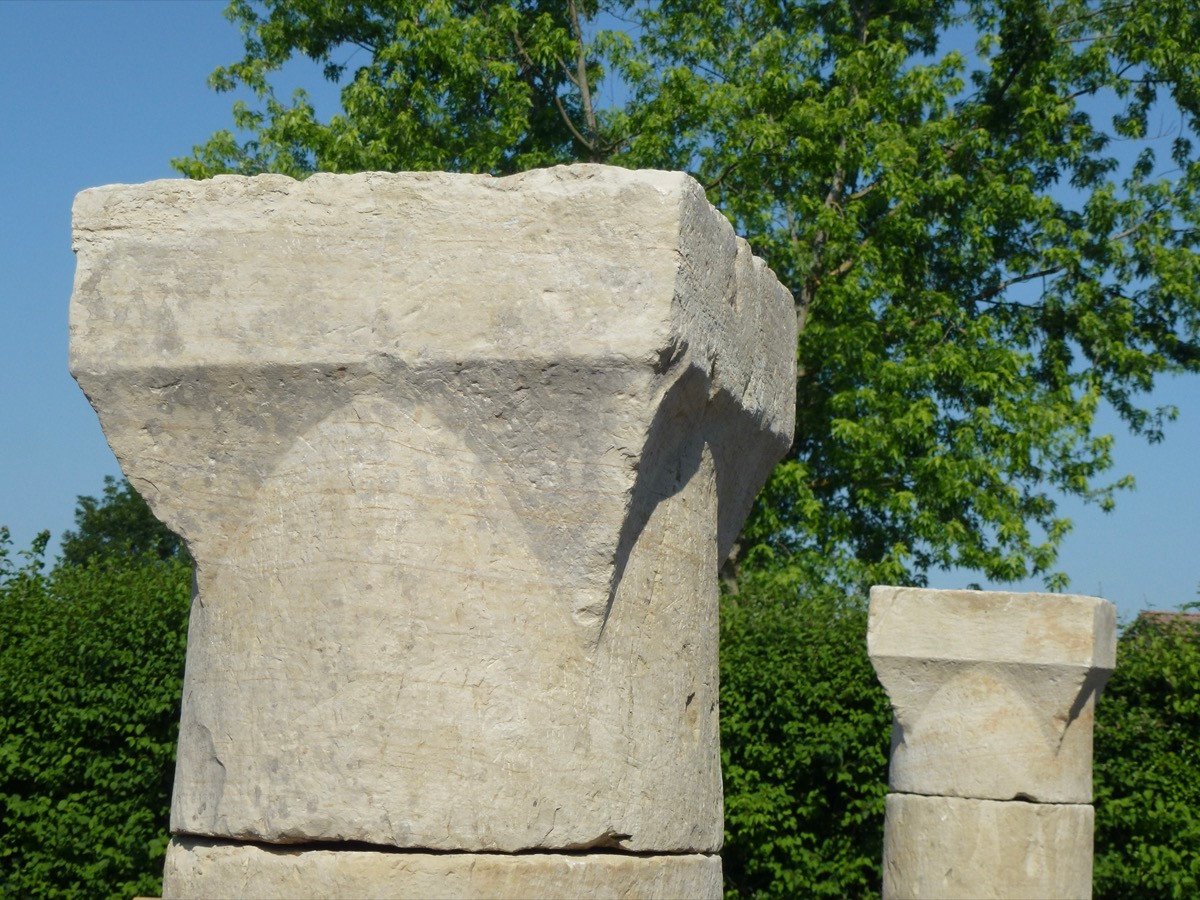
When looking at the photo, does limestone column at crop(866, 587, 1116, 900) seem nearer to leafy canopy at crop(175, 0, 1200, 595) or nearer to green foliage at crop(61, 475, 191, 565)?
leafy canopy at crop(175, 0, 1200, 595)

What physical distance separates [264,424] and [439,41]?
496 inches

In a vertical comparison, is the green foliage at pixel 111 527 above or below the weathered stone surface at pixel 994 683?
above

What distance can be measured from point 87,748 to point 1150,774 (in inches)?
272

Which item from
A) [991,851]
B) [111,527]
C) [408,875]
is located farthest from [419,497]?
[111,527]

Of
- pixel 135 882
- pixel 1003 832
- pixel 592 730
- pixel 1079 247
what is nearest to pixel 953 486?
pixel 1079 247

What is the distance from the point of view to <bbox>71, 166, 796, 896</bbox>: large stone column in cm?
262

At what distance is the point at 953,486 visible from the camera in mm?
13312

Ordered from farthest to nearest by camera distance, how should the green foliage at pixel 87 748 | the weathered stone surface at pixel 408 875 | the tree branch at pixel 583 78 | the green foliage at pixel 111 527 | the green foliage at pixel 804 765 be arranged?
the green foliage at pixel 111 527, the tree branch at pixel 583 78, the green foliage at pixel 804 765, the green foliage at pixel 87 748, the weathered stone surface at pixel 408 875

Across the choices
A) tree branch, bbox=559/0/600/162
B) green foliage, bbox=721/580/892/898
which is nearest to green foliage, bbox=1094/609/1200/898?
green foliage, bbox=721/580/892/898

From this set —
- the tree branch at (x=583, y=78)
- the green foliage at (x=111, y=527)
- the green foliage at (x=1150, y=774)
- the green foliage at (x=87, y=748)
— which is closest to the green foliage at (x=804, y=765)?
the green foliage at (x=1150, y=774)

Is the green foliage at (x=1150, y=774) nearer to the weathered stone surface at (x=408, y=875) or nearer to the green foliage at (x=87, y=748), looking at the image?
the green foliage at (x=87, y=748)

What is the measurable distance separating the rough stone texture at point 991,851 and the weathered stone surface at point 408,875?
5359 mm

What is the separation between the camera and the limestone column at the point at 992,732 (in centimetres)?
763

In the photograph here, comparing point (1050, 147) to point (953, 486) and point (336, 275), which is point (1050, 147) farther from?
point (336, 275)
